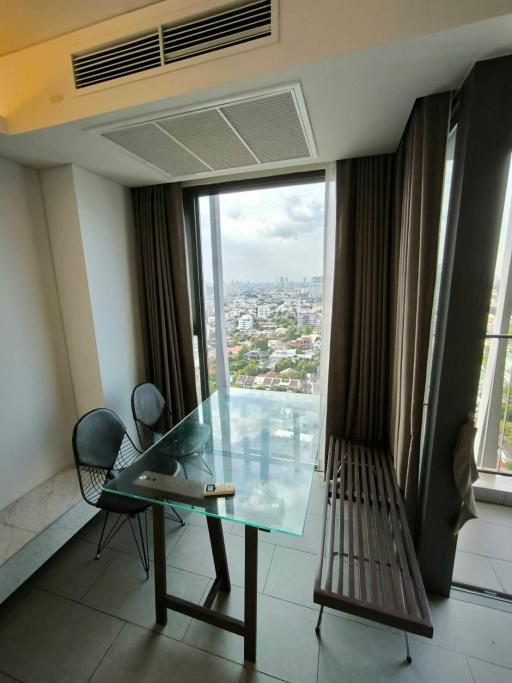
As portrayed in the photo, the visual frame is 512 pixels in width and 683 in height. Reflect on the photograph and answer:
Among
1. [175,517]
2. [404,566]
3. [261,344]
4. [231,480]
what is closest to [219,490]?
[231,480]

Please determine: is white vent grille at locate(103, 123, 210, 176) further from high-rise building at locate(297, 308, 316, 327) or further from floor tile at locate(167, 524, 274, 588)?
floor tile at locate(167, 524, 274, 588)

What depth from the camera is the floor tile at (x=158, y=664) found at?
1.27 m

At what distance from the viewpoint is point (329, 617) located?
149 centimetres

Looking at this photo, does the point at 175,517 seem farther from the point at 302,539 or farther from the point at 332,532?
the point at 332,532

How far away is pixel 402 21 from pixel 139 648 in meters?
2.70

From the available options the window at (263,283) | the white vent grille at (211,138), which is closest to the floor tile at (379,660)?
the window at (263,283)

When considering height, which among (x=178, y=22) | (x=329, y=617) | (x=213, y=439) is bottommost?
(x=329, y=617)

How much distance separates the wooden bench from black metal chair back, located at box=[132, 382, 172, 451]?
1382mm

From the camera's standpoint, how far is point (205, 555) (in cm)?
183

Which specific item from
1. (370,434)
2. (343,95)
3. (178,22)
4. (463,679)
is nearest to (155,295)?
(178,22)

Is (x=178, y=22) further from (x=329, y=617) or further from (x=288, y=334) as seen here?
(x=329, y=617)

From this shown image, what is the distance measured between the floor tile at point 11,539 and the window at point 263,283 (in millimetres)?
1653

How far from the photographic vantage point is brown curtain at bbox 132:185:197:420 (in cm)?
243

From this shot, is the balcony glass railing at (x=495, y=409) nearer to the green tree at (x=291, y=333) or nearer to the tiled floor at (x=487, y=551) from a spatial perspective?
the tiled floor at (x=487, y=551)
